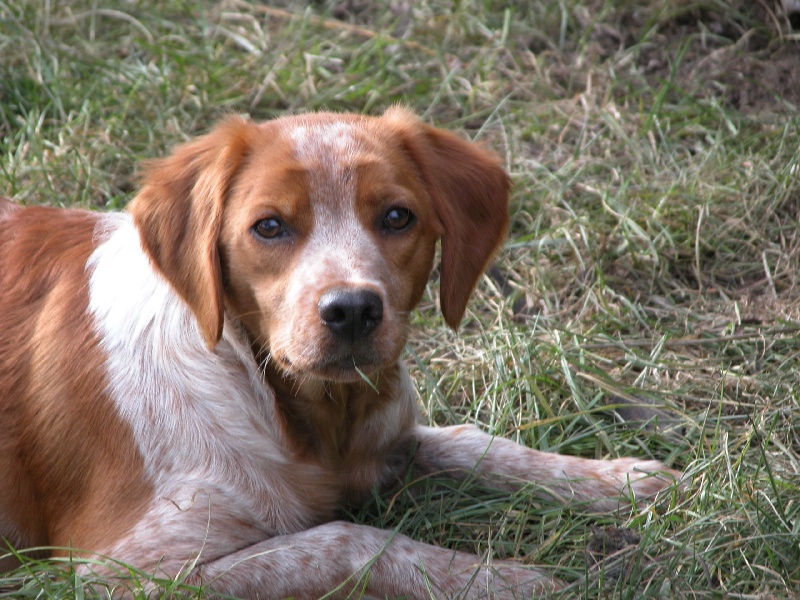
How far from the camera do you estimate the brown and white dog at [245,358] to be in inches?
122

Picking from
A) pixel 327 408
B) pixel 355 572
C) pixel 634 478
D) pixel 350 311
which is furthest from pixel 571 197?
pixel 355 572

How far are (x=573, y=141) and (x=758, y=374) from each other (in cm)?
201

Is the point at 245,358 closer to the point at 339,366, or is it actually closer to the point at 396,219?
the point at 339,366

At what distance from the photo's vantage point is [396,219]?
3.28 meters

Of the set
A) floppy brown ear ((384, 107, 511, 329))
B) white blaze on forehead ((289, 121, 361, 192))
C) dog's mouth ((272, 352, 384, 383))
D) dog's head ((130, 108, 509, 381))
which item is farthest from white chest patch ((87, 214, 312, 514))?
floppy brown ear ((384, 107, 511, 329))

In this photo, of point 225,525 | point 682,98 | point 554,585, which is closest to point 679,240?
point 682,98

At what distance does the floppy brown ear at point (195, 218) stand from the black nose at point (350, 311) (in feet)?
1.24

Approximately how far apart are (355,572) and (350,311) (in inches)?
29.6

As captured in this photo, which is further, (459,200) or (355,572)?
(459,200)

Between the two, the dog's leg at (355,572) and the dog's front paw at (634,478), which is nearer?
the dog's leg at (355,572)

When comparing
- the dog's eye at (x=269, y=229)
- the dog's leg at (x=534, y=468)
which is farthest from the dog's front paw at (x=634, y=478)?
the dog's eye at (x=269, y=229)

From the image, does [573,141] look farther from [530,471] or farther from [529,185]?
[530,471]

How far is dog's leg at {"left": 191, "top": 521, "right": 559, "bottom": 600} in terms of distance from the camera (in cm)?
305

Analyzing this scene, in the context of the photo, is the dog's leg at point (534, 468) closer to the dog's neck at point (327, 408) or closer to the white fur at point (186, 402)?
the dog's neck at point (327, 408)
